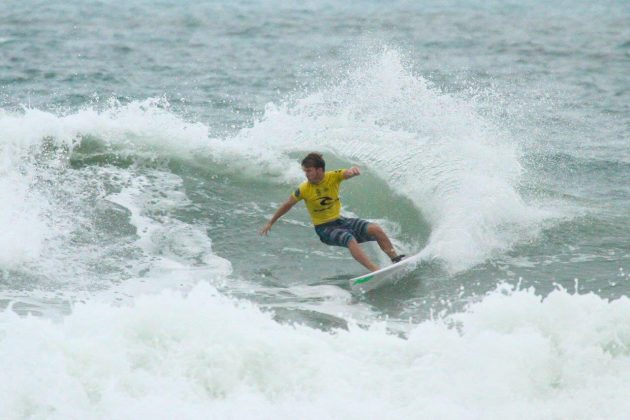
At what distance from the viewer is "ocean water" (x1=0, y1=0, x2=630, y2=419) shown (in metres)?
7.21

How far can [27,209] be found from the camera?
39.4 ft

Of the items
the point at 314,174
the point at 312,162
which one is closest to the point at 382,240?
the point at 314,174

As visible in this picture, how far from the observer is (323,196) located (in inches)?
428

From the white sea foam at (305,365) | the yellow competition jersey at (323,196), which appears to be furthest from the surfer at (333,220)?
the white sea foam at (305,365)

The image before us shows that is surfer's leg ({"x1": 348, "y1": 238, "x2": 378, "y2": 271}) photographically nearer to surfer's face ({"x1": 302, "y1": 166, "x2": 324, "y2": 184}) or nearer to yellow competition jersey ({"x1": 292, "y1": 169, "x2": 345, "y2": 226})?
yellow competition jersey ({"x1": 292, "y1": 169, "x2": 345, "y2": 226})

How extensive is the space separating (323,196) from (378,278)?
119 centimetres

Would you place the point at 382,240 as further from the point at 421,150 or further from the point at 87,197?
the point at 87,197

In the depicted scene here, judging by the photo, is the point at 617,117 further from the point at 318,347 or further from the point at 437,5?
the point at 437,5

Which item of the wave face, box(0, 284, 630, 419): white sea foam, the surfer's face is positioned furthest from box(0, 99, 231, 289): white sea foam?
box(0, 284, 630, 419): white sea foam

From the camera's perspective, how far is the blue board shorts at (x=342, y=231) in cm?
1083

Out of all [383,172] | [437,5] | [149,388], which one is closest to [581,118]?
[383,172]

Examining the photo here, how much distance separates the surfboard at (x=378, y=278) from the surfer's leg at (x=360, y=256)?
129mm

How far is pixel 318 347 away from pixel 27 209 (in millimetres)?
5843

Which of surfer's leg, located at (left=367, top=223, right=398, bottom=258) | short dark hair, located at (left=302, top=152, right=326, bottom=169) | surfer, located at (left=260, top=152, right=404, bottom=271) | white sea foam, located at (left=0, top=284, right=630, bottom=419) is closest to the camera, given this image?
white sea foam, located at (left=0, top=284, right=630, bottom=419)
